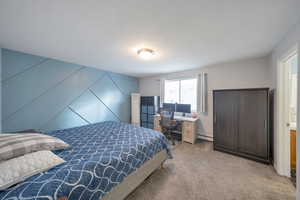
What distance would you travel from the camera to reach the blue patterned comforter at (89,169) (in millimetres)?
860

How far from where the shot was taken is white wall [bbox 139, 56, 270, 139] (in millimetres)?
2711

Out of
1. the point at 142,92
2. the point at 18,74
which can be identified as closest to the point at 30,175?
the point at 18,74

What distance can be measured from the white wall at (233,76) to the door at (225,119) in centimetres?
65

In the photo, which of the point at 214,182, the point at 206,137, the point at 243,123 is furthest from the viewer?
the point at 206,137

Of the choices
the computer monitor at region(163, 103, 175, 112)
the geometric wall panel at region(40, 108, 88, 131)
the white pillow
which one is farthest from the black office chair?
the white pillow

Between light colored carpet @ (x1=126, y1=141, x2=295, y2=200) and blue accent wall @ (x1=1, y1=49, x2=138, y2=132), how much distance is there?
8.84 ft

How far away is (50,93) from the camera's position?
2.78 metres

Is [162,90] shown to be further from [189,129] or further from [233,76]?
[233,76]

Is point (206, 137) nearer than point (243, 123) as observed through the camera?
No

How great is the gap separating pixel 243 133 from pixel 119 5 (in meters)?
3.24

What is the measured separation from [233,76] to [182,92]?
62.5 inches

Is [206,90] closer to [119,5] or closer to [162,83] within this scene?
[162,83]

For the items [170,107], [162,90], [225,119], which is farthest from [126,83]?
[225,119]

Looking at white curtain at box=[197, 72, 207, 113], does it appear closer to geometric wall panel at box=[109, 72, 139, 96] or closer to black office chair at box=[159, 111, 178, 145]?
black office chair at box=[159, 111, 178, 145]
